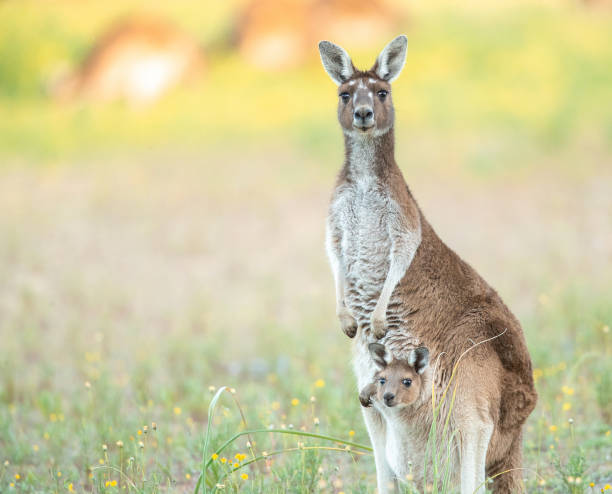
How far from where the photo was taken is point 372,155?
4.14 m

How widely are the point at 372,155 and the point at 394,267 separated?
571 millimetres

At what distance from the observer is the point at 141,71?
1598cm

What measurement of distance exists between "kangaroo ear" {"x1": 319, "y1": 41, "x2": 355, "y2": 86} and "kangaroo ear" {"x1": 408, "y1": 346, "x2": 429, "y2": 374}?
1415 mm

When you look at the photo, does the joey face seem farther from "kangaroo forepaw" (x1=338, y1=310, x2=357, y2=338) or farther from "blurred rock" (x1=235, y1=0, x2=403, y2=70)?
"blurred rock" (x1=235, y1=0, x2=403, y2=70)

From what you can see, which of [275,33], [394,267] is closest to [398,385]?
[394,267]

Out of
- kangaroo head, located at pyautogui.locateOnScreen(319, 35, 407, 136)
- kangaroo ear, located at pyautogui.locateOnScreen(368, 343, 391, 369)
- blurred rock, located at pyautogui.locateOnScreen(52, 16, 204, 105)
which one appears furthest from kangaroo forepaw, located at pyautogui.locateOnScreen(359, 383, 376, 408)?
blurred rock, located at pyautogui.locateOnScreen(52, 16, 204, 105)

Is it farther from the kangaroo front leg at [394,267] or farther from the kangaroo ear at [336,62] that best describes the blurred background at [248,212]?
the kangaroo ear at [336,62]

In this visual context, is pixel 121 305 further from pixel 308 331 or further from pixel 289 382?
pixel 289 382

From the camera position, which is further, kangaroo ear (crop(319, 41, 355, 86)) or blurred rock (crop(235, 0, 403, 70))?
blurred rock (crop(235, 0, 403, 70))

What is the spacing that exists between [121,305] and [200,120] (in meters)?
6.25

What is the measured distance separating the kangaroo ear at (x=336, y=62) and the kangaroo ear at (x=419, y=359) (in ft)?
4.64

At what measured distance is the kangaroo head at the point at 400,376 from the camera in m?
3.78

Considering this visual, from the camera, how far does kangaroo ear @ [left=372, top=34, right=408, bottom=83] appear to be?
165 inches

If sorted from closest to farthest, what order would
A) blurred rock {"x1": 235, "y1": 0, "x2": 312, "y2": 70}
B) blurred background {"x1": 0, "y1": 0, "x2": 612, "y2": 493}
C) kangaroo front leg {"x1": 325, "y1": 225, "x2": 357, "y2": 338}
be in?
kangaroo front leg {"x1": 325, "y1": 225, "x2": 357, "y2": 338}, blurred background {"x1": 0, "y1": 0, "x2": 612, "y2": 493}, blurred rock {"x1": 235, "y1": 0, "x2": 312, "y2": 70}
